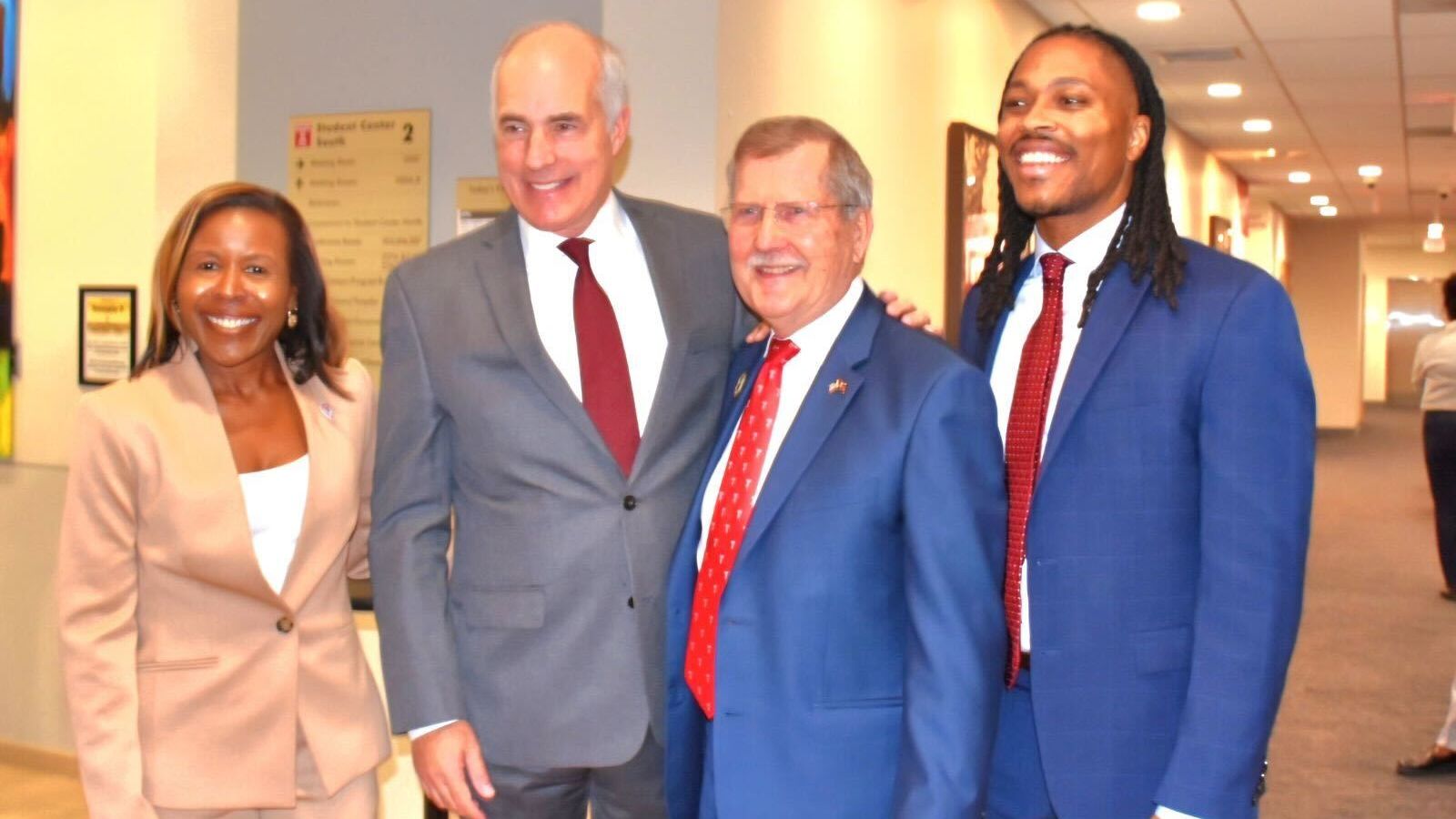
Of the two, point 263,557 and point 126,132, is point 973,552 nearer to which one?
point 263,557

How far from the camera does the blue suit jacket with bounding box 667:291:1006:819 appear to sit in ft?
5.49

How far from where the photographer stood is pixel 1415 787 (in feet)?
15.7

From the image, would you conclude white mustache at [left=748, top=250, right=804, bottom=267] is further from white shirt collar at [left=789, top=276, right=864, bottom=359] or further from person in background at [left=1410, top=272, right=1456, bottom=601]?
person in background at [left=1410, top=272, right=1456, bottom=601]

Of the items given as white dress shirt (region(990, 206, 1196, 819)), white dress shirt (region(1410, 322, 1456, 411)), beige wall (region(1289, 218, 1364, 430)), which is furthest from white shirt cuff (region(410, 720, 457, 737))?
beige wall (region(1289, 218, 1364, 430))

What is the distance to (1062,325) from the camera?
6.19ft

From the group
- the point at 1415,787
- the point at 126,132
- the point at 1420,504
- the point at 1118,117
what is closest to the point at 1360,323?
the point at 1420,504

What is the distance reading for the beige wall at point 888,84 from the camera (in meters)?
3.99

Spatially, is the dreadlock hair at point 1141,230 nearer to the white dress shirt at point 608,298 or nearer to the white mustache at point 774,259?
the white mustache at point 774,259

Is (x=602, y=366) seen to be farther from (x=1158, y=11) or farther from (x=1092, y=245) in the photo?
(x=1158, y=11)

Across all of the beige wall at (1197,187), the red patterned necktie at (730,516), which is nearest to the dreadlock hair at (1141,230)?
the red patterned necktie at (730,516)

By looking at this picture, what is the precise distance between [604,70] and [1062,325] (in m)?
0.77

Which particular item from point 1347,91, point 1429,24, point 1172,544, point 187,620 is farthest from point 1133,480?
point 1347,91

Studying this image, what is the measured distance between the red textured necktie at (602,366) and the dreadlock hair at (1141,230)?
54cm

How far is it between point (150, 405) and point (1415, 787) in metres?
4.40
